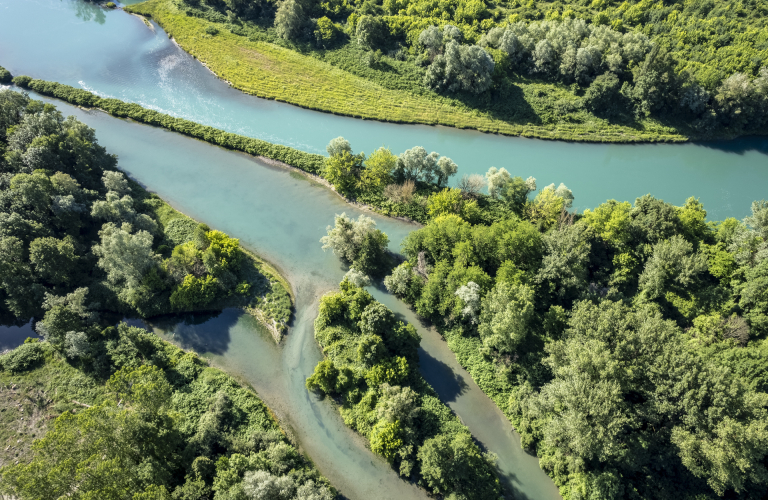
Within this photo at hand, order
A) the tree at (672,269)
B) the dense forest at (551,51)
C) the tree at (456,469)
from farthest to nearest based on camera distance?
the dense forest at (551,51), the tree at (672,269), the tree at (456,469)

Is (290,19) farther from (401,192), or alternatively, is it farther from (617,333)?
(617,333)

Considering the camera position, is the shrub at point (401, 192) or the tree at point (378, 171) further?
the tree at point (378, 171)

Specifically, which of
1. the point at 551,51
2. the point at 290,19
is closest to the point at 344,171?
the point at 290,19

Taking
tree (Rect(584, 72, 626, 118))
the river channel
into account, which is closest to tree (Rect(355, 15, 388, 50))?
the river channel

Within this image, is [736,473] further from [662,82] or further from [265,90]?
[265,90]

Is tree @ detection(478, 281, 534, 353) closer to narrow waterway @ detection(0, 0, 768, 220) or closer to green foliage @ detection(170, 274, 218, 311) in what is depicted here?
narrow waterway @ detection(0, 0, 768, 220)

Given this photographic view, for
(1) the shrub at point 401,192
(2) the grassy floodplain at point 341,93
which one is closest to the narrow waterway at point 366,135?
(2) the grassy floodplain at point 341,93

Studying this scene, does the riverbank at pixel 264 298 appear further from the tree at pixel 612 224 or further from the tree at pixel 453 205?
the tree at pixel 612 224
